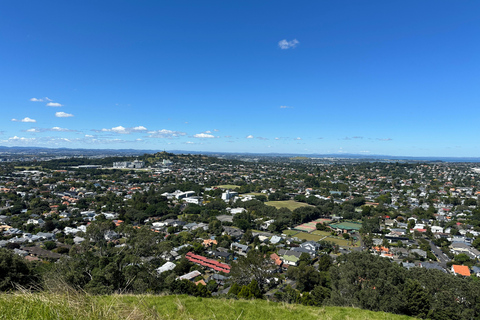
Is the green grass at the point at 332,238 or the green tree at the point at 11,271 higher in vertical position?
the green tree at the point at 11,271

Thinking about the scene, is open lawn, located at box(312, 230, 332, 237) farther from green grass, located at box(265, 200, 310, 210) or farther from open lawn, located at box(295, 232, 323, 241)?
green grass, located at box(265, 200, 310, 210)

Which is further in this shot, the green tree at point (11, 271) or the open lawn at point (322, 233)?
the open lawn at point (322, 233)

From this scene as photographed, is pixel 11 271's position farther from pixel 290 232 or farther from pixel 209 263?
pixel 290 232

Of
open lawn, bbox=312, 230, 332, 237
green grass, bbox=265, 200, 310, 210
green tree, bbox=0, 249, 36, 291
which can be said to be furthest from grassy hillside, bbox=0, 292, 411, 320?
green grass, bbox=265, 200, 310, 210

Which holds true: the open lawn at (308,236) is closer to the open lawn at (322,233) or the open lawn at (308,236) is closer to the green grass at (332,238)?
the green grass at (332,238)

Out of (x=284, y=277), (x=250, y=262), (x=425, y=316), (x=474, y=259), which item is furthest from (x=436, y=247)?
(x=250, y=262)

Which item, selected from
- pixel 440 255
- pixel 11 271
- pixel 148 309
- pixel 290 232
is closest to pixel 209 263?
pixel 11 271

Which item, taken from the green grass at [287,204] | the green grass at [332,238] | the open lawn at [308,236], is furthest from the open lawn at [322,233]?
the green grass at [287,204]
